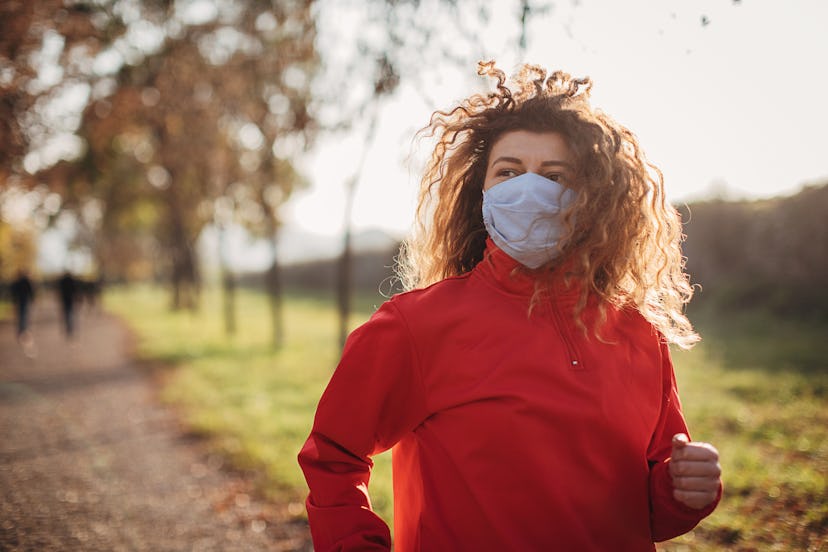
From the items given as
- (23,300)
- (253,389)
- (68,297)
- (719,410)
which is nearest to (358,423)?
(719,410)

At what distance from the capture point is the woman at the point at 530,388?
1557 mm

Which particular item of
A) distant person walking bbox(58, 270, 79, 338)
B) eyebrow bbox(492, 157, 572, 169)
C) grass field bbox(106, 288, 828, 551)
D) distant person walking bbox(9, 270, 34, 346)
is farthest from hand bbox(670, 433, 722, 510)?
distant person walking bbox(58, 270, 79, 338)

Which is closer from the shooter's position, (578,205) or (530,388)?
(530,388)

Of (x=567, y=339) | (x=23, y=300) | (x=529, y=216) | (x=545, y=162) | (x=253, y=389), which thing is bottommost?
(x=253, y=389)

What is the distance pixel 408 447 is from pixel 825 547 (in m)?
3.39

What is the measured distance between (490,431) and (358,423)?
393 mm

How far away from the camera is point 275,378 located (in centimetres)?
1076

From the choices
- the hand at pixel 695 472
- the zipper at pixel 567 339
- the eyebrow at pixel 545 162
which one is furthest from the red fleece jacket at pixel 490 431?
the eyebrow at pixel 545 162

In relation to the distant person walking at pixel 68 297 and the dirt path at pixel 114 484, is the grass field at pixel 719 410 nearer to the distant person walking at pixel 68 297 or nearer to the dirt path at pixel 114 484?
the dirt path at pixel 114 484

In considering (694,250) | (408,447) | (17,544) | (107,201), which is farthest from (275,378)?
(107,201)

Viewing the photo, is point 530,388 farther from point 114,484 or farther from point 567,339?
point 114,484

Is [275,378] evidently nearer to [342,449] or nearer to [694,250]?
[342,449]

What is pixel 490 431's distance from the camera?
1.57 meters

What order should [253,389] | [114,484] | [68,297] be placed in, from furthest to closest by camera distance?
[68,297] → [253,389] → [114,484]
